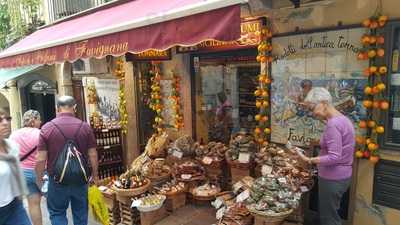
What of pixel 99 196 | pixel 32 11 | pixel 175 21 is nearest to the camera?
pixel 175 21

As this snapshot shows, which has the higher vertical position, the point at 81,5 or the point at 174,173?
the point at 81,5

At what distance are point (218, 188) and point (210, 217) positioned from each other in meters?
0.47

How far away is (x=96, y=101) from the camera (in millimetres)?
9094

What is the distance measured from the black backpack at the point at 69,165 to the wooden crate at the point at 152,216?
127 centimetres

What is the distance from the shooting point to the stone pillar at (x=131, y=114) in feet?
25.5

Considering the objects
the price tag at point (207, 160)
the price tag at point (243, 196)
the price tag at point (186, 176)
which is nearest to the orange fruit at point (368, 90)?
the price tag at point (243, 196)

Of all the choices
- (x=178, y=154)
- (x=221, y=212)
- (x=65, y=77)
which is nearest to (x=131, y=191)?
(x=178, y=154)

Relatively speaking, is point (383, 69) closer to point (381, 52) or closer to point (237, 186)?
point (381, 52)

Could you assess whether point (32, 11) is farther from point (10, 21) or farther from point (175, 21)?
point (175, 21)

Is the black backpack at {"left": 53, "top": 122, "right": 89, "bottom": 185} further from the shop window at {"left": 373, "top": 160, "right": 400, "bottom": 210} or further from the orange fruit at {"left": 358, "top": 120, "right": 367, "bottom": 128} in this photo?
the shop window at {"left": 373, "top": 160, "right": 400, "bottom": 210}

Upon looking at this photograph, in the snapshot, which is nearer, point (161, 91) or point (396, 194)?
point (396, 194)

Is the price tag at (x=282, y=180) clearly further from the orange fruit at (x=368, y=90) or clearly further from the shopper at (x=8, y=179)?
the shopper at (x=8, y=179)

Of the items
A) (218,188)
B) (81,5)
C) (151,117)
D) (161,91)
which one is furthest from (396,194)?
(81,5)

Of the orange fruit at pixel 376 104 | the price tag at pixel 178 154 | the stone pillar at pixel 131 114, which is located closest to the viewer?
the orange fruit at pixel 376 104
